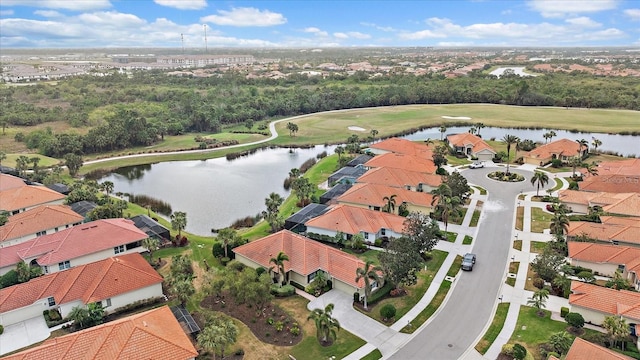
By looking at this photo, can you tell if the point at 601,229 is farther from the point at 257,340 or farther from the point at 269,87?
the point at 269,87

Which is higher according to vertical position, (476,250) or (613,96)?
(613,96)

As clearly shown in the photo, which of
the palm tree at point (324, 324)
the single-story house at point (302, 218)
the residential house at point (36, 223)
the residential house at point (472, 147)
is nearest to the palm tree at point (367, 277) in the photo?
the palm tree at point (324, 324)

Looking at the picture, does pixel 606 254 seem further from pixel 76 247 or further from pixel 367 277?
pixel 76 247

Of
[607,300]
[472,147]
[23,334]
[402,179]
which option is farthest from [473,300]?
[472,147]

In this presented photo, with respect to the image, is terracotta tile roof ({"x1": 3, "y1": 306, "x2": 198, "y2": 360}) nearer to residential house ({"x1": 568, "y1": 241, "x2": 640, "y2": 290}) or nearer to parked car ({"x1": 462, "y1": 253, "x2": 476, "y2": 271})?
parked car ({"x1": 462, "y1": 253, "x2": 476, "y2": 271})

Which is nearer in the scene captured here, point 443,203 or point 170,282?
point 170,282

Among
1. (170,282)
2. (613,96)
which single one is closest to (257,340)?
(170,282)
